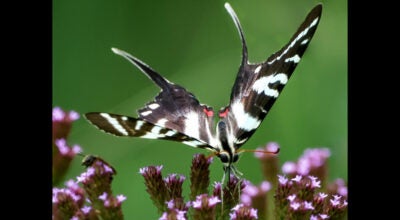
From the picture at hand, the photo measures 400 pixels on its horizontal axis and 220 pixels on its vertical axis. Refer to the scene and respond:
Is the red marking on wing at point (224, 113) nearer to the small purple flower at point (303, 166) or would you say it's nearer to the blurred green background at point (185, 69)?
the small purple flower at point (303, 166)

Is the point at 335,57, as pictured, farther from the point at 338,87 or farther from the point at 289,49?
the point at 289,49

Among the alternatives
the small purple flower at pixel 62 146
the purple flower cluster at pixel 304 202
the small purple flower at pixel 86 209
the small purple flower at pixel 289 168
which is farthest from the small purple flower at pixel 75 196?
the small purple flower at pixel 289 168

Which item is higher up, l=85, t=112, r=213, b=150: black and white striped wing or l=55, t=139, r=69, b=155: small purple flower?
l=55, t=139, r=69, b=155: small purple flower

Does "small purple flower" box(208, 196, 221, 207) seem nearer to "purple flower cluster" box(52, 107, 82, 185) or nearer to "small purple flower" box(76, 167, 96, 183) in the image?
"small purple flower" box(76, 167, 96, 183)

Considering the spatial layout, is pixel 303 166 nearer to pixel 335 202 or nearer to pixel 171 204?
pixel 335 202

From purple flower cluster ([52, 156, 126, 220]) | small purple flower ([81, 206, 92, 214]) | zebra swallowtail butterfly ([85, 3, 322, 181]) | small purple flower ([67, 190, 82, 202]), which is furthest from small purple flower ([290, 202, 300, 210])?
small purple flower ([67, 190, 82, 202])

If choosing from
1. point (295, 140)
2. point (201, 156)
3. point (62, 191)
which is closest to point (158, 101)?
point (201, 156)

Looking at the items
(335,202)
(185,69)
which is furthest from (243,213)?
(185,69)
